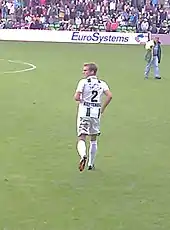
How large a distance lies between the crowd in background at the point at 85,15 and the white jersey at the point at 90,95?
32828 mm

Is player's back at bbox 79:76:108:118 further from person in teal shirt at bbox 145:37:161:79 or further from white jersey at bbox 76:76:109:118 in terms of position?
person in teal shirt at bbox 145:37:161:79

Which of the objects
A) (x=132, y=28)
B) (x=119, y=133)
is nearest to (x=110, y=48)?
(x=132, y=28)

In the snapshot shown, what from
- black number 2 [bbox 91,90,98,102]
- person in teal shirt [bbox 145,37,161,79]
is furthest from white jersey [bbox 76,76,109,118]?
person in teal shirt [bbox 145,37,161,79]

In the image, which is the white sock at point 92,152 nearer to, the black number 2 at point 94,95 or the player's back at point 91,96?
the player's back at point 91,96

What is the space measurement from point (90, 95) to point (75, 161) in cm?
148

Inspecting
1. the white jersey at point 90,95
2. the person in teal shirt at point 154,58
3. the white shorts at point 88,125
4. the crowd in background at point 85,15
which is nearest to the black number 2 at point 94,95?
the white jersey at point 90,95

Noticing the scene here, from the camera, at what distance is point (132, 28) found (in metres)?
44.5

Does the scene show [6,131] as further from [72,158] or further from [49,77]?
[49,77]

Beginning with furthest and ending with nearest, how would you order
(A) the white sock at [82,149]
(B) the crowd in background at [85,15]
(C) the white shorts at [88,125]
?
(B) the crowd in background at [85,15] → (C) the white shorts at [88,125] → (A) the white sock at [82,149]

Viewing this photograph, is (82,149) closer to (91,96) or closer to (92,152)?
(92,152)

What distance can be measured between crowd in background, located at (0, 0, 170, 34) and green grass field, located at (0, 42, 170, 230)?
2063cm

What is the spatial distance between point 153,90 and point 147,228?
14.2 m

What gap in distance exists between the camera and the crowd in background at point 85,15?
4381 cm

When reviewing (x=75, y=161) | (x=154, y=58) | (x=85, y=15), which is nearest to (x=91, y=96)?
(x=75, y=161)
